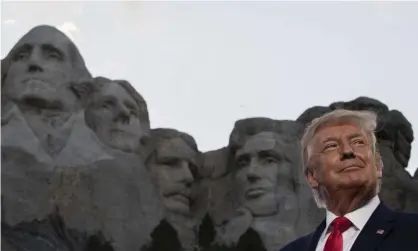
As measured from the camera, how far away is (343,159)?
54.4 inches

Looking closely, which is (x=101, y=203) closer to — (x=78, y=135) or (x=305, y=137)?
(x=78, y=135)

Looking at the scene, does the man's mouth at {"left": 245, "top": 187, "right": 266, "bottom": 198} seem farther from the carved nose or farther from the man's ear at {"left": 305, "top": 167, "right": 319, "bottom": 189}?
the man's ear at {"left": 305, "top": 167, "right": 319, "bottom": 189}

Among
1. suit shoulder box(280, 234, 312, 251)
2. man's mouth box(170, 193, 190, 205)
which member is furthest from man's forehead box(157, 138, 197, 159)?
suit shoulder box(280, 234, 312, 251)

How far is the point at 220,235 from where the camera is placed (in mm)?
6875

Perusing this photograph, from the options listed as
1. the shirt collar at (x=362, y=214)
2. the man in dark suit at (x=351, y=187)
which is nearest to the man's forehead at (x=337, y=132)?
the man in dark suit at (x=351, y=187)

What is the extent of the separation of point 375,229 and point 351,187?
8cm

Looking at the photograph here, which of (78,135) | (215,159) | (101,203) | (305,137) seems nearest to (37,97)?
(78,135)

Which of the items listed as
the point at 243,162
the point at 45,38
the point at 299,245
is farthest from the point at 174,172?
the point at 299,245

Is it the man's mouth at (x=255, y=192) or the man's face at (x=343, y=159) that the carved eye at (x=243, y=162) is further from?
the man's face at (x=343, y=159)

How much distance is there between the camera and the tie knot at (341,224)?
1403mm

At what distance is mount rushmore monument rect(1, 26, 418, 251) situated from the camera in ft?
21.3

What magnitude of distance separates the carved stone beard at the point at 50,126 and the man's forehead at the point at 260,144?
1474mm

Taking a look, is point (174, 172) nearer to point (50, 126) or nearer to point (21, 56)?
point (50, 126)

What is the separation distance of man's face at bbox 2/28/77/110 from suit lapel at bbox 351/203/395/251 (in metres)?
5.81
